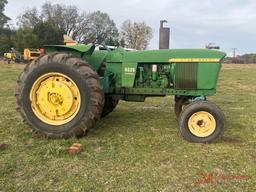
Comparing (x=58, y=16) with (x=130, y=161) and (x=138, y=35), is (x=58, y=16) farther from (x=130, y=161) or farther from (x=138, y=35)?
(x=130, y=161)

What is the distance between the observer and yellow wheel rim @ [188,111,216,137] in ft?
18.7

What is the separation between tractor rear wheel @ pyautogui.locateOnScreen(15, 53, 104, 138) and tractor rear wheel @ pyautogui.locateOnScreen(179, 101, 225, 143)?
4.57ft

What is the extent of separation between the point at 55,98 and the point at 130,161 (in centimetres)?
183

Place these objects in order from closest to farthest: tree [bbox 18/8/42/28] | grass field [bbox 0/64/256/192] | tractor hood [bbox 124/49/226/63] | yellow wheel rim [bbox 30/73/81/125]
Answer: grass field [bbox 0/64/256/192] → yellow wheel rim [bbox 30/73/81/125] → tractor hood [bbox 124/49/226/63] → tree [bbox 18/8/42/28]

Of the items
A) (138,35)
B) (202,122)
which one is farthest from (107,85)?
(138,35)

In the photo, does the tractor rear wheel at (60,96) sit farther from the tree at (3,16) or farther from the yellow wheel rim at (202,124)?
the tree at (3,16)

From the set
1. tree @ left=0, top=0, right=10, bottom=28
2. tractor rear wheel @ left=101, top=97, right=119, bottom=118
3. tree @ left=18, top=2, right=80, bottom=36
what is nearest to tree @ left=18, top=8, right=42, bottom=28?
tree @ left=18, top=2, right=80, bottom=36

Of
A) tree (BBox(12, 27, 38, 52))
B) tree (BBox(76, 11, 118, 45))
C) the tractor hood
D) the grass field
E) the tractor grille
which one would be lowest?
the grass field

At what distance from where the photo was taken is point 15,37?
48.5 m

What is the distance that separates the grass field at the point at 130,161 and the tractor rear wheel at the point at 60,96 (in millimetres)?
260

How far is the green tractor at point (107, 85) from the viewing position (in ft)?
18.6

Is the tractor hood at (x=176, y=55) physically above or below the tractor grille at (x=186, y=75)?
above

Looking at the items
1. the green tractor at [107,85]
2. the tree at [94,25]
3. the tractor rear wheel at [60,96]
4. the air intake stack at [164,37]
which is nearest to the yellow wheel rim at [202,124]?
the green tractor at [107,85]

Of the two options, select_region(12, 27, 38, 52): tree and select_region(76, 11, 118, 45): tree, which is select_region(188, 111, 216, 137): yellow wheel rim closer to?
select_region(12, 27, 38, 52): tree
